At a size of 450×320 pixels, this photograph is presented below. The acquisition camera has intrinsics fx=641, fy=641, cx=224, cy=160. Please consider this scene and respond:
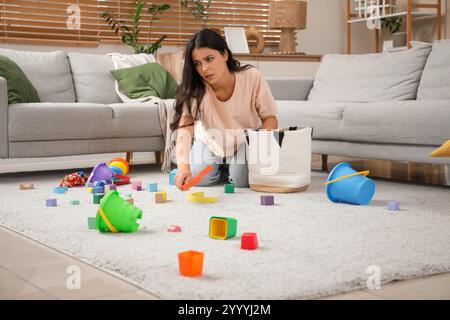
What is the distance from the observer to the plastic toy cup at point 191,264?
1.56 meters

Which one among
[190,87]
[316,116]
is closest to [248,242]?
[190,87]

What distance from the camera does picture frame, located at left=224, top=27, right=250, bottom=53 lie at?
19.5 feet

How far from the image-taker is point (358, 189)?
8.60 ft

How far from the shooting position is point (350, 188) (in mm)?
2654

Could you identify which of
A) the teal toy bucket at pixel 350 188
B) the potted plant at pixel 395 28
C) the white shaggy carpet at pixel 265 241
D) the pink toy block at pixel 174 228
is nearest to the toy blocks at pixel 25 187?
the white shaggy carpet at pixel 265 241

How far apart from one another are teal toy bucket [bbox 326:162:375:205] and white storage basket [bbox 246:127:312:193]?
0.33m

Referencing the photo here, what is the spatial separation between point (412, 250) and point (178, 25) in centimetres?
449

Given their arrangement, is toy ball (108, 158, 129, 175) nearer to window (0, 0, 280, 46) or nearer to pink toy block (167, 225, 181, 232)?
pink toy block (167, 225, 181, 232)

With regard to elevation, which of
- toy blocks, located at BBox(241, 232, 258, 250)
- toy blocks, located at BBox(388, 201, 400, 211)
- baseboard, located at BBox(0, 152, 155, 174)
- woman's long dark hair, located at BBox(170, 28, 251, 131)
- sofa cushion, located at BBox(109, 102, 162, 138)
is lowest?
baseboard, located at BBox(0, 152, 155, 174)

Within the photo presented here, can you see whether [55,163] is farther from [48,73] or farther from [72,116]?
[72,116]

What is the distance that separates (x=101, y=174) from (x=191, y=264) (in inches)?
73.1

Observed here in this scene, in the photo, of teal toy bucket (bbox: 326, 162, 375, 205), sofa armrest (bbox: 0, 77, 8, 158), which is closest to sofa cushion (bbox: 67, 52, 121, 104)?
sofa armrest (bbox: 0, 77, 8, 158)
